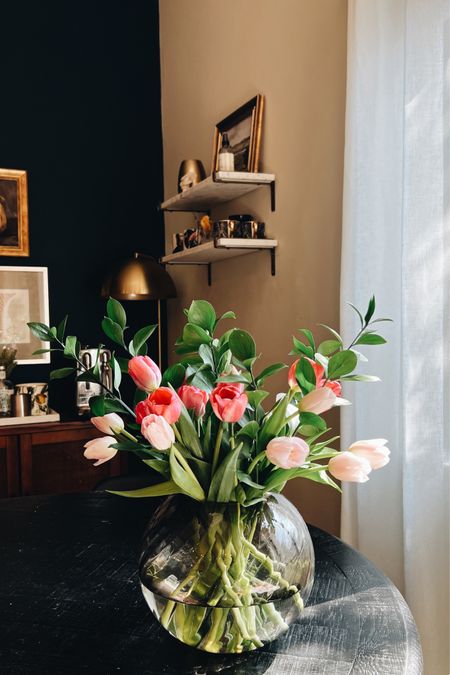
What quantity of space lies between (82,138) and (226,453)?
9.43ft

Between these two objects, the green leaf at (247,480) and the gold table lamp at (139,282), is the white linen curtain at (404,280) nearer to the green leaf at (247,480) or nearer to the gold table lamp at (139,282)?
the green leaf at (247,480)

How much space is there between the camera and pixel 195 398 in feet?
2.75

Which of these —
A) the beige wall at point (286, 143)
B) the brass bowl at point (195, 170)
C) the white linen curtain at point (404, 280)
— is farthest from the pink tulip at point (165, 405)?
the brass bowl at point (195, 170)

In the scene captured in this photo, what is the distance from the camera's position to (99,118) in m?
3.36

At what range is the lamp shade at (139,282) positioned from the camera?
292cm

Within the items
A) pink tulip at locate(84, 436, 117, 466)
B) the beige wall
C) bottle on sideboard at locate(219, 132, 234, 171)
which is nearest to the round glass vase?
pink tulip at locate(84, 436, 117, 466)

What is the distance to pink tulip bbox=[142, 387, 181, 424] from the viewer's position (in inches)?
29.5

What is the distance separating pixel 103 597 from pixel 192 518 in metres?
0.32

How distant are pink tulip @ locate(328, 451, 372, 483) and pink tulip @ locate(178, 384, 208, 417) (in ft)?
0.60

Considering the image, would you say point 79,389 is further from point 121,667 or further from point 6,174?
point 121,667

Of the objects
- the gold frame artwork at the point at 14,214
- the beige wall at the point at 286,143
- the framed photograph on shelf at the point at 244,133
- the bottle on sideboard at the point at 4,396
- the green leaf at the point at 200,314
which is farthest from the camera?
the gold frame artwork at the point at 14,214

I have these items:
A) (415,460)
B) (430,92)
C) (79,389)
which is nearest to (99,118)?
(79,389)

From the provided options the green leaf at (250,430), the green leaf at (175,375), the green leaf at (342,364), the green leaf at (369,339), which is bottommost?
the green leaf at (250,430)

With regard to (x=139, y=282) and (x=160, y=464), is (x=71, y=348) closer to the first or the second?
(x=160, y=464)
